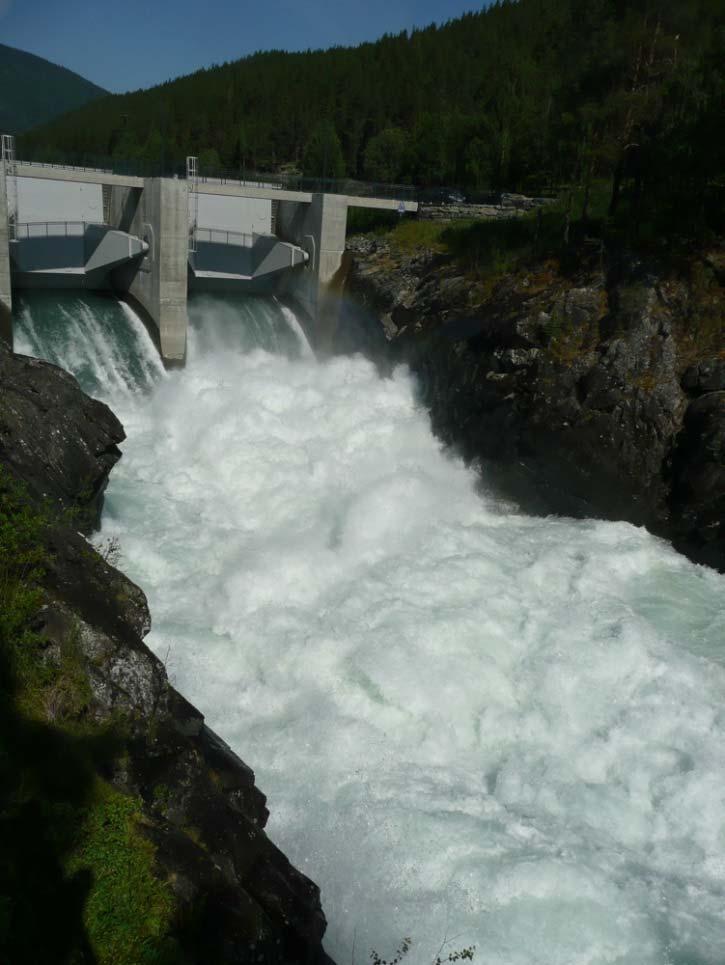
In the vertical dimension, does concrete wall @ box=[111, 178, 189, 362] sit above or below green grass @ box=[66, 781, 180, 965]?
above

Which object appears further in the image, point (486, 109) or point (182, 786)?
point (486, 109)

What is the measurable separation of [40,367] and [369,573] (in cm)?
551

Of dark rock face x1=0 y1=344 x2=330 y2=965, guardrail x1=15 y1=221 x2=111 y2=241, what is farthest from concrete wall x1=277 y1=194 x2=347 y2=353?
Answer: dark rock face x1=0 y1=344 x2=330 y2=965

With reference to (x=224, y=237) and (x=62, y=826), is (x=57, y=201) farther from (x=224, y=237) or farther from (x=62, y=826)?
(x=62, y=826)

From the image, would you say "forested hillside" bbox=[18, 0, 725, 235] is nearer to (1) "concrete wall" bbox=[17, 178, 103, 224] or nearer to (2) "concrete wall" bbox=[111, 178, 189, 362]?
(1) "concrete wall" bbox=[17, 178, 103, 224]

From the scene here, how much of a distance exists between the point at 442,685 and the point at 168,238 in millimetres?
12964

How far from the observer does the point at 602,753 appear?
799cm

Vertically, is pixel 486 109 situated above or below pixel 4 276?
above

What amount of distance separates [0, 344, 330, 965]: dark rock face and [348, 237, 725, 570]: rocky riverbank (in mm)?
9128

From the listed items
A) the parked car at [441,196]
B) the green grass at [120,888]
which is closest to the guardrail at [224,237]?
the parked car at [441,196]

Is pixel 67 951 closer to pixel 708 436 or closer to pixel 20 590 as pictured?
pixel 20 590

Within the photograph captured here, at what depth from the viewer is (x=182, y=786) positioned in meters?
5.30

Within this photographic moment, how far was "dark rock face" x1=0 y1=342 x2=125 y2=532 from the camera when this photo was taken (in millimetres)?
9328

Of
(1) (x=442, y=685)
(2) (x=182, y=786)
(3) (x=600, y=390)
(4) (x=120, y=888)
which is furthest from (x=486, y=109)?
(4) (x=120, y=888)
